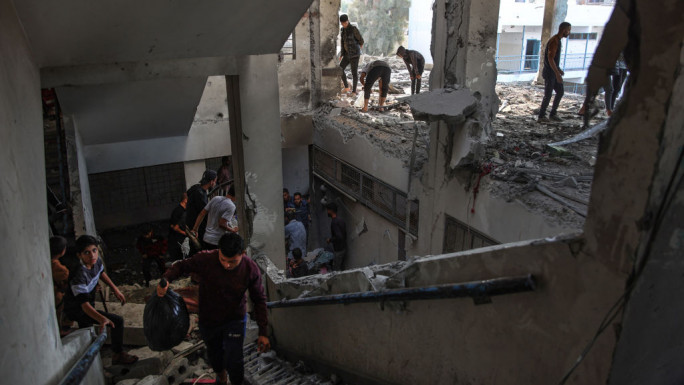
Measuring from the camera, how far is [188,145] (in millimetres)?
9617

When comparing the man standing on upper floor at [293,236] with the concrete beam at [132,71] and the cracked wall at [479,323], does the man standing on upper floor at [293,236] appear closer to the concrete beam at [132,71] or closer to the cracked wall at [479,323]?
the concrete beam at [132,71]

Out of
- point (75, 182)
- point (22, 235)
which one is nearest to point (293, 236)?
point (75, 182)

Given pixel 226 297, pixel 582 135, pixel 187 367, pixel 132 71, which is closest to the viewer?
pixel 226 297

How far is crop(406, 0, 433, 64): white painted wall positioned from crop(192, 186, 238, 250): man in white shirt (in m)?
25.6

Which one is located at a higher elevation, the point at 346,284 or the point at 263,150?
the point at 263,150

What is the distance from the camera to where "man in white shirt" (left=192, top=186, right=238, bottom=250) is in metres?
5.96

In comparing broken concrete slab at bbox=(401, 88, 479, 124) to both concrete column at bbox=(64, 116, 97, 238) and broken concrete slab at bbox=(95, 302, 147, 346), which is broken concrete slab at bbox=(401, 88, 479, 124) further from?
concrete column at bbox=(64, 116, 97, 238)

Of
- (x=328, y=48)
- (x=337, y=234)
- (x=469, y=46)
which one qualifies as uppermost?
(x=469, y=46)

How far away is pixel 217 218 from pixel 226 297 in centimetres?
225

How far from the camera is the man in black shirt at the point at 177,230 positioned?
6.76m

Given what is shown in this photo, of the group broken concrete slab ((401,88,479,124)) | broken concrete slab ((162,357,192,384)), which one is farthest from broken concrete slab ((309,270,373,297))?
broken concrete slab ((401,88,479,124))

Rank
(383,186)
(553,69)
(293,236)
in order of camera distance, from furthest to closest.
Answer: (293,236) < (383,186) < (553,69)

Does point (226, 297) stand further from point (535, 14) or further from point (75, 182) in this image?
point (535, 14)

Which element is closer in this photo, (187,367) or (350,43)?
(187,367)
